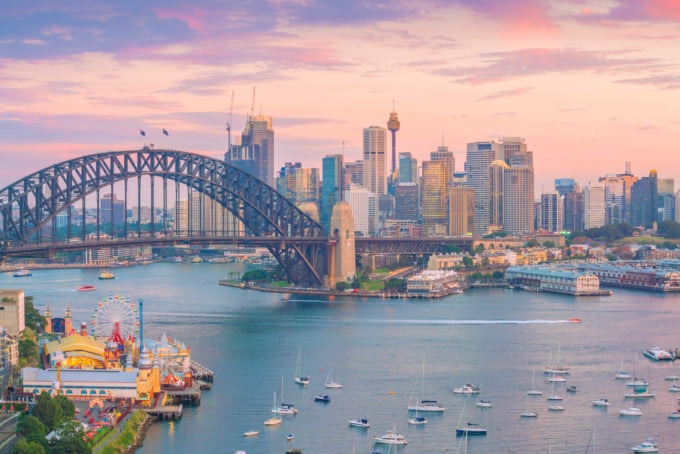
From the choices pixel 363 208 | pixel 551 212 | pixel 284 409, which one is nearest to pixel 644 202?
pixel 551 212

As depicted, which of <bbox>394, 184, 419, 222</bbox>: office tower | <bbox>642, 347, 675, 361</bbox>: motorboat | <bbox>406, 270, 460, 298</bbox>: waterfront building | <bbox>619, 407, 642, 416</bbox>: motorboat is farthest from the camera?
<bbox>394, 184, 419, 222</bbox>: office tower

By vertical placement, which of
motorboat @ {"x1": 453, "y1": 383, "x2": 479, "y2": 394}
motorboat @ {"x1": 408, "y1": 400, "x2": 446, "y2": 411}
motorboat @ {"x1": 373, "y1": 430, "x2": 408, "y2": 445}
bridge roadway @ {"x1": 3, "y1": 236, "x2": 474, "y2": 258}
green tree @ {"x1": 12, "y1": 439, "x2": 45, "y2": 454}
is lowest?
motorboat @ {"x1": 373, "y1": 430, "x2": 408, "y2": 445}

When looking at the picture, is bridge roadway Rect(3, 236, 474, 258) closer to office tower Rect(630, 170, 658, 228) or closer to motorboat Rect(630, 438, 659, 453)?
motorboat Rect(630, 438, 659, 453)

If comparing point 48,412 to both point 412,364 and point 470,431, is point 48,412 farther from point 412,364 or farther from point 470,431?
point 412,364

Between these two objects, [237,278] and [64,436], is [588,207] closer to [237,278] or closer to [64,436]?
[237,278]

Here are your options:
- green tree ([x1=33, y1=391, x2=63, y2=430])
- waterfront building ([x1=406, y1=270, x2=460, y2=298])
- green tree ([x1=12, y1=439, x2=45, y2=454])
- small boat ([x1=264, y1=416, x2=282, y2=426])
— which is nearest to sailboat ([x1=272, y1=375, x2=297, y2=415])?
small boat ([x1=264, y1=416, x2=282, y2=426])

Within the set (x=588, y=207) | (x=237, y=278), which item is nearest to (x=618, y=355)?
(x=237, y=278)

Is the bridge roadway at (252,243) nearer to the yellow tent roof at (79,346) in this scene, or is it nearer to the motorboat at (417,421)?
the yellow tent roof at (79,346)
